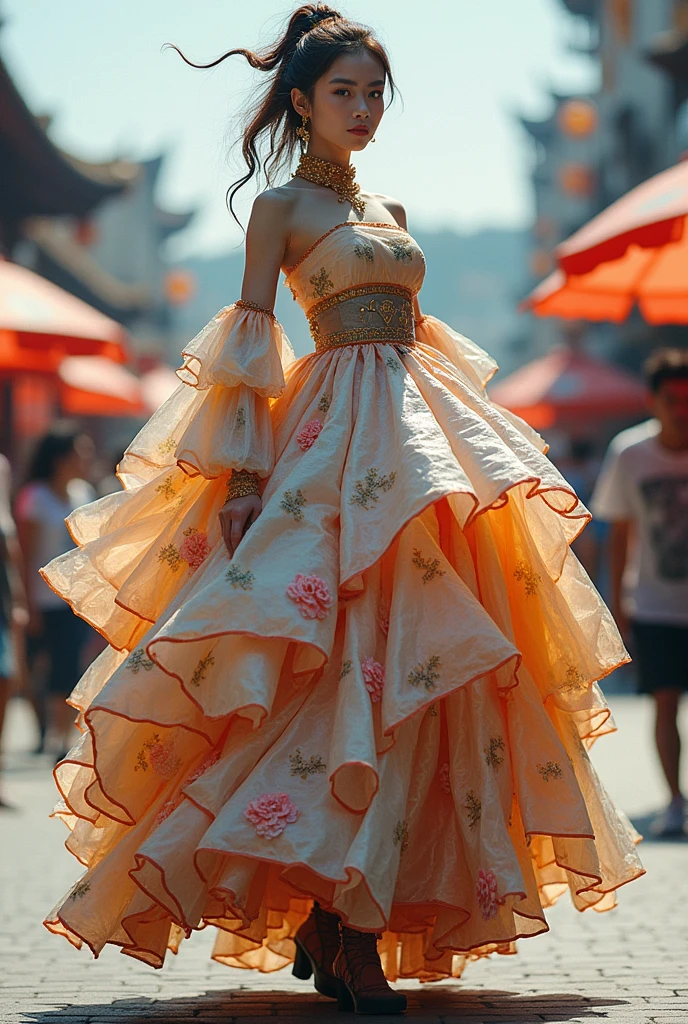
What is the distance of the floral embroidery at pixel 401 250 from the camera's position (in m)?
4.16

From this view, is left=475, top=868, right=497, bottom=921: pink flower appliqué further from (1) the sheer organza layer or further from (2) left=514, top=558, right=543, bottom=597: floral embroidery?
(2) left=514, top=558, right=543, bottom=597: floral embroidery

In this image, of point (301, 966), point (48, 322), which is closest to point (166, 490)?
point (301, 966)

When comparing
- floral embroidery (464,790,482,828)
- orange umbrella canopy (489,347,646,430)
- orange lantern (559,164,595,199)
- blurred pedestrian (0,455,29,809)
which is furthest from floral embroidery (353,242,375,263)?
orange lantern (559,164,595,199)

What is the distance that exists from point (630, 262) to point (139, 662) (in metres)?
4.15

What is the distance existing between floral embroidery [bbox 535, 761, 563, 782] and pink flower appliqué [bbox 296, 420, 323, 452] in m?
0.92

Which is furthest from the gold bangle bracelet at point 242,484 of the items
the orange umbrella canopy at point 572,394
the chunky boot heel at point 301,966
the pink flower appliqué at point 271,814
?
the orange umbrella canopy at point 572,394

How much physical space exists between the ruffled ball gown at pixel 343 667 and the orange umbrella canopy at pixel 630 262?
2.00 meters

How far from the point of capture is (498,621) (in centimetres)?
374

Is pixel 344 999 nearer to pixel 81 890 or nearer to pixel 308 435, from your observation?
pixel 81 890

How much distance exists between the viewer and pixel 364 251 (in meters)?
4.11

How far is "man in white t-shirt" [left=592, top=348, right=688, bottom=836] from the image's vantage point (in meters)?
6.81

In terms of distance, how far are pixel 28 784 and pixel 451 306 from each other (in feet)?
554

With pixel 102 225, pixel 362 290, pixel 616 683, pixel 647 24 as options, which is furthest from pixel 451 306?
pixel 362 290

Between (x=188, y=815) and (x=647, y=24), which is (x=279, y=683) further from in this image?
(x=647, y=24)
